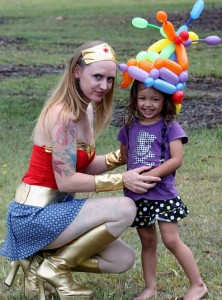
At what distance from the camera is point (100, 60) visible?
A: 4242mm

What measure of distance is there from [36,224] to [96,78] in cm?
79

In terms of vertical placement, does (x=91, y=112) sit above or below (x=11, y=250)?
above

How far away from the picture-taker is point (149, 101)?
4246 mm

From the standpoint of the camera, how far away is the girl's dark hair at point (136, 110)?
4.27m

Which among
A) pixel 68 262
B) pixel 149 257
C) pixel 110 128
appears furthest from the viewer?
pixel 110 128

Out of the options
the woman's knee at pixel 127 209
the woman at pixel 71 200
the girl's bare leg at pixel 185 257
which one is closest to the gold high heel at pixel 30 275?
the woman at pixel 71 200

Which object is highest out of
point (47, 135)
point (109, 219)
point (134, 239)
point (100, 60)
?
point (100, 60)

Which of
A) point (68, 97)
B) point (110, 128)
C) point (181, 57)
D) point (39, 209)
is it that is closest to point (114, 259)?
point (39, 209)

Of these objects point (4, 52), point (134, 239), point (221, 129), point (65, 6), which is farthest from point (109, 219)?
point (65, 6)

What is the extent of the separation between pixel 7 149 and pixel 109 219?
443cm

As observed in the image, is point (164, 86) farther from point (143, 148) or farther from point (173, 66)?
point (143, 148)

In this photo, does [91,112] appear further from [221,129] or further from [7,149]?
[221,129]

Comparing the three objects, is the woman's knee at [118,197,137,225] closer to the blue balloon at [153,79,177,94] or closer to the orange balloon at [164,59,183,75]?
the blue balloon at [153,79,177,94]

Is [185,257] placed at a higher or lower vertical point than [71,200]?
lower
